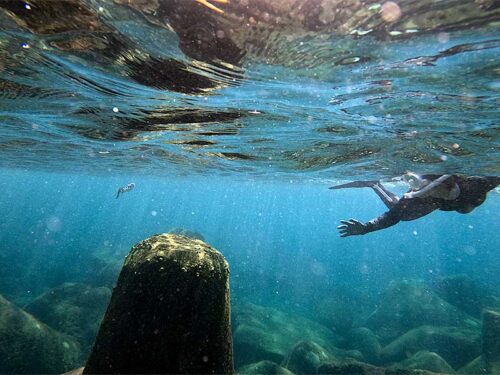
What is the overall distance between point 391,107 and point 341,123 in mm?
1829

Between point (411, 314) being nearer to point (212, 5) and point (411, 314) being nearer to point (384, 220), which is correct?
point (384, 220)

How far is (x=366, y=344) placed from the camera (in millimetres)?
20766

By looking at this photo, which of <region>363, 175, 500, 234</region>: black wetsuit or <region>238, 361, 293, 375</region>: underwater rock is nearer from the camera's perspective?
<region>363, 175, 500, 234</region>: black wetsuit

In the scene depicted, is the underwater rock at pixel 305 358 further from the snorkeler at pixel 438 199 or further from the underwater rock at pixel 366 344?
the snorkeler at pixel 438 199

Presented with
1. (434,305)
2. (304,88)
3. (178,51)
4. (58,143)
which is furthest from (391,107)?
(434,305)

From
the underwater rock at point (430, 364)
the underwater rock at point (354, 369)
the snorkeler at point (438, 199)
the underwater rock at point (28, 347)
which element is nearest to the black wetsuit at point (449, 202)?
the snorkeler at point (438, 199)

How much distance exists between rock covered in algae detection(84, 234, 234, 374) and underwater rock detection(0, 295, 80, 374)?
9.58m

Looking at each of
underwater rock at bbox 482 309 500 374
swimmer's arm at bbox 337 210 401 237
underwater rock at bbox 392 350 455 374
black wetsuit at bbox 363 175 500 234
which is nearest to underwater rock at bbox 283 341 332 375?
underwater rock at bbox 392 350 455 374

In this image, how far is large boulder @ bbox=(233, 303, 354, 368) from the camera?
16938 millimetres

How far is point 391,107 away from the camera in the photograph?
9039mm

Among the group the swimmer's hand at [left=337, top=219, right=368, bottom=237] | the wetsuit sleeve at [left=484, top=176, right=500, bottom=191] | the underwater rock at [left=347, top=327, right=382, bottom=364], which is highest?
the wetsuit sleeve at [left=484, top=176, right=500, bottom=191]

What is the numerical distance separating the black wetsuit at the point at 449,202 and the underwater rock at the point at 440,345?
1229 cm

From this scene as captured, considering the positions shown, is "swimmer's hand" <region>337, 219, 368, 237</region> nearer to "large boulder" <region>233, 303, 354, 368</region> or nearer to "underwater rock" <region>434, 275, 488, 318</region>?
"large boulder" <region>233, 303, 354, 368</region>

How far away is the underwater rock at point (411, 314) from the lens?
23.5 metres
